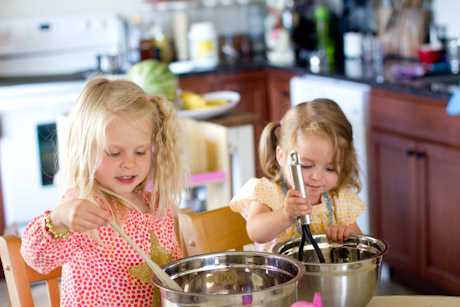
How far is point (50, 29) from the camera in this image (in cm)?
391

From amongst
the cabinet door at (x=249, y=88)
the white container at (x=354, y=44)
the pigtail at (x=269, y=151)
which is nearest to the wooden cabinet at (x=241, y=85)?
the cabinet door at (x=249, y=88)

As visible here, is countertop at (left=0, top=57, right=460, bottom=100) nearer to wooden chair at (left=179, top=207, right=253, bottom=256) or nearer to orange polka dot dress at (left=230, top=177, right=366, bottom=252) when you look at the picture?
orange polka dot dress at (left=230, top=177, right=366, bottom=252)

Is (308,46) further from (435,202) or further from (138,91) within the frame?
(138,91)

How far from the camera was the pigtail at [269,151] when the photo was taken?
1544 millimetres

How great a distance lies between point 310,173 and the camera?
140 centimetres

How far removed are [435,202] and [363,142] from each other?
439 millimetres

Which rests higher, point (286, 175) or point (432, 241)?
point (286, 175)

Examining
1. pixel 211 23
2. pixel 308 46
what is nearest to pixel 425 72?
pixel 308 46

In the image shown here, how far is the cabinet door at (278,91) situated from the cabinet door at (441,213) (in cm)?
113

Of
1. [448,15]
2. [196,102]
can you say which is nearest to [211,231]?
[196,102]

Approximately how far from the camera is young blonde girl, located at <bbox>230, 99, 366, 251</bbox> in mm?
1403

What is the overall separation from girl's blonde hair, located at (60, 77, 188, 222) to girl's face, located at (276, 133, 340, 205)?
25 centimetres

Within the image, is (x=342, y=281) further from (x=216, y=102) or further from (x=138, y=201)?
(x=216, y=102)

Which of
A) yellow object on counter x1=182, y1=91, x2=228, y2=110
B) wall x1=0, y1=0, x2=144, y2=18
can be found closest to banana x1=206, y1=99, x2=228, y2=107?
yellow object on counter x1=182, y1=91, x2=228, y2=110
